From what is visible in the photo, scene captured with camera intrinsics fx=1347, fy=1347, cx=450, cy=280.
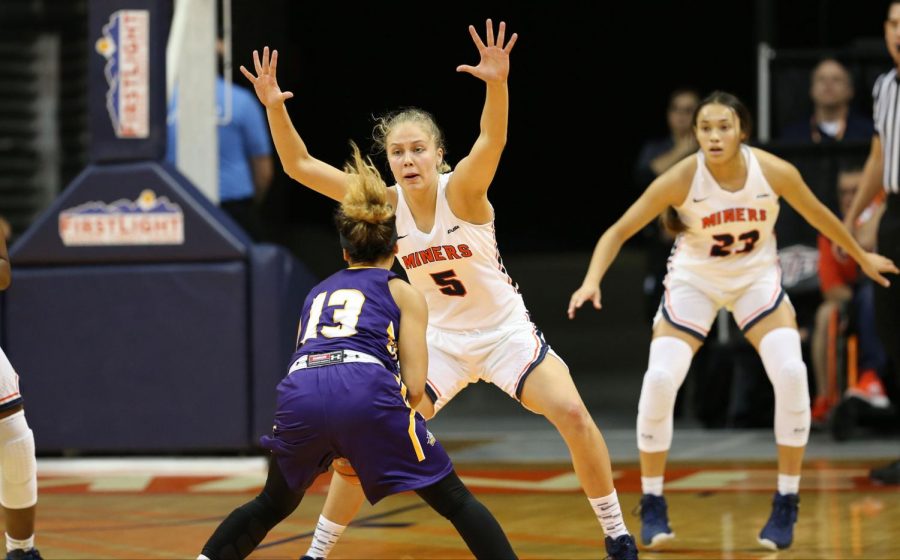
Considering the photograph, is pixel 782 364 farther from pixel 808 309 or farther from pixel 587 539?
pixel 808 309

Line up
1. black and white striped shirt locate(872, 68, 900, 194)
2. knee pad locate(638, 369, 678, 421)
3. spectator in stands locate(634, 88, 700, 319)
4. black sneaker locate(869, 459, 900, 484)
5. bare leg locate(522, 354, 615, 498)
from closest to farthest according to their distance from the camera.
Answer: bare leg locate(522, 354, 615, 498) → knee pad locate(638, 369, 678, 421) → black and white striped shirt locate(872, 68, 900, 194) → black sneaker locate(869, 459, 900, 484) → spectator in stands locate(634, 88, 700, 319)

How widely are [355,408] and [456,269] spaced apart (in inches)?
38.1

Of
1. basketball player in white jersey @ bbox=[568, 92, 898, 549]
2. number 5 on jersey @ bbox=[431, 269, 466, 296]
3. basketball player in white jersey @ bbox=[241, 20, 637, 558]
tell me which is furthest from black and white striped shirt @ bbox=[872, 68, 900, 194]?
number 5 on jersey @ bbox=[431, 269, 466, 296]

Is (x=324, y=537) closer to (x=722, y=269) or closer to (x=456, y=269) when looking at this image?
(x=456, y=269)

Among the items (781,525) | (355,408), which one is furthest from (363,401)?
(781,525)

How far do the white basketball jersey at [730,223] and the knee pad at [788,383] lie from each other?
0.31 meters

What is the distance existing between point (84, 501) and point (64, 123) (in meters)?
7.51

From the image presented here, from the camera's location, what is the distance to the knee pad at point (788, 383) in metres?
5.29

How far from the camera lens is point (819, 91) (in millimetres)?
8414

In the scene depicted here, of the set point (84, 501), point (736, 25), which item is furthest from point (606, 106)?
point (84, 501)

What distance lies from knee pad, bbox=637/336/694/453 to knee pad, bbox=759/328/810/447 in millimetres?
330

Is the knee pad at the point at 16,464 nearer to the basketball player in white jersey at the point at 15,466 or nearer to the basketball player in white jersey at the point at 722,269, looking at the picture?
the basketball player in white jersey at the point at 15,466

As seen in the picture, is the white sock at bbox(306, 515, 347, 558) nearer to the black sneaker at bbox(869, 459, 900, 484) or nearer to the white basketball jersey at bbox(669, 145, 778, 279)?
the white basketball jersey at bbox(669, 145, 778, 279)

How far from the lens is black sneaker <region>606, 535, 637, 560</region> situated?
4656 millimetres
